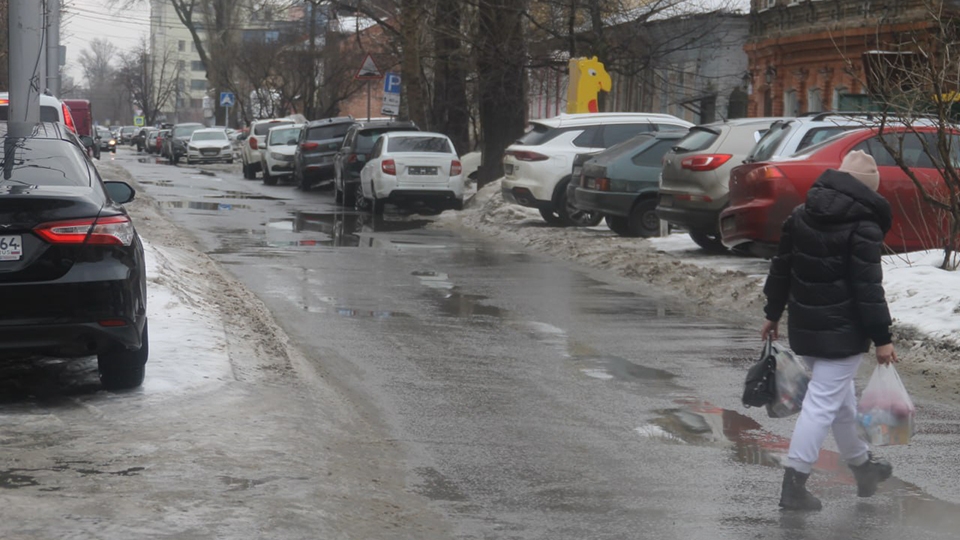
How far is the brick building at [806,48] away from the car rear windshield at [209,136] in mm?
22807

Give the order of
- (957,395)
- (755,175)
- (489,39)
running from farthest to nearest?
(489,39), (755,175), (957,395)

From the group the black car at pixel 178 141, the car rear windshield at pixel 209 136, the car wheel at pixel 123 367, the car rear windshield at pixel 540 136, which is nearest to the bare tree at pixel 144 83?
the black car at pixel 178 141

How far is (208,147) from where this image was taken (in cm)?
5634

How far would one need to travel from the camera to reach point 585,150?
21.8m

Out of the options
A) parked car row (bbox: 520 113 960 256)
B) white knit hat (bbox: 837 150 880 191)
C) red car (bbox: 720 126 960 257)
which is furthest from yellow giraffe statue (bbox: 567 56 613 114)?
white knit hat (bbox: 837 150 880 191)

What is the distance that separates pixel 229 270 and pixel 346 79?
163 feet

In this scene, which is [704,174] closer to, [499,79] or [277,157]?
[499,79]

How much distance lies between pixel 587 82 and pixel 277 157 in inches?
560

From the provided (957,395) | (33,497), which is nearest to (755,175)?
(957,395)

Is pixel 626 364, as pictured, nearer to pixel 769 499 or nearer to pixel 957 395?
pixel 957 395

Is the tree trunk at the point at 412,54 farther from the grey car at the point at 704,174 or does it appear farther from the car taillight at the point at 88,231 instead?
the car taillight at the point at 88,231

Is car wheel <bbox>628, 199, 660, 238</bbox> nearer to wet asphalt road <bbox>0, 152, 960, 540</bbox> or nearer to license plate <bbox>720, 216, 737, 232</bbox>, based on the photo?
wet asphalt road <bbox>0, 152, 960, 540</bbox>

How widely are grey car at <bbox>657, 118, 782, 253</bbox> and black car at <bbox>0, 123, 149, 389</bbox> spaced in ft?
32.1

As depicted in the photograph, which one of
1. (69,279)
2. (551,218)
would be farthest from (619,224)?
(69,279)
